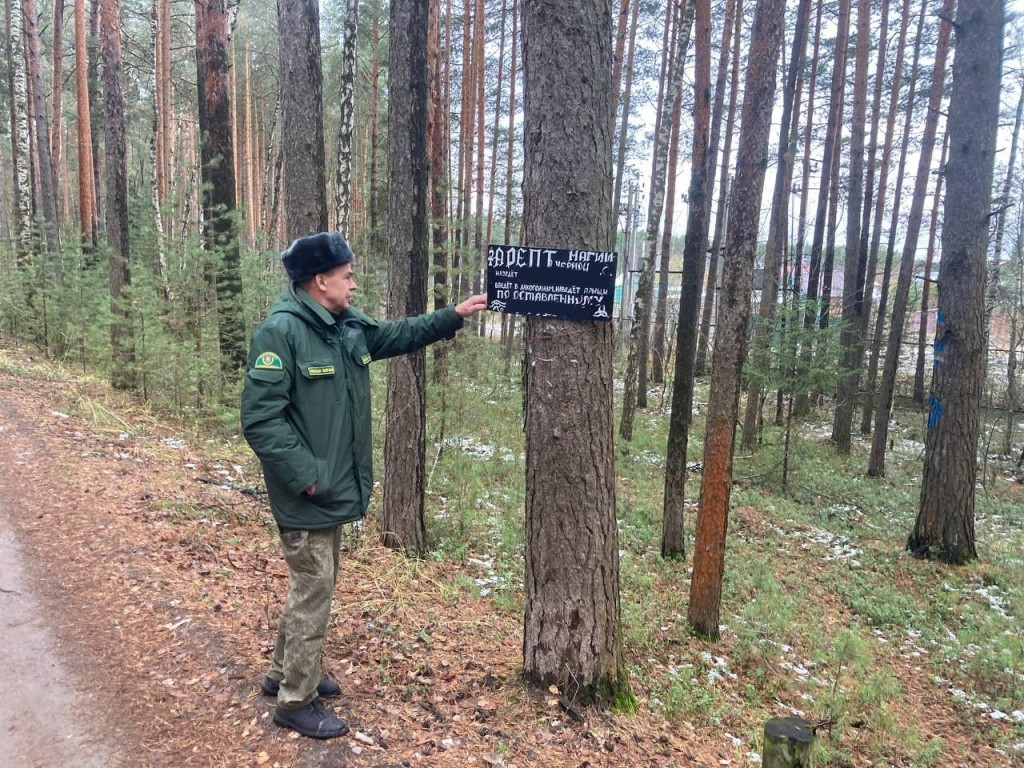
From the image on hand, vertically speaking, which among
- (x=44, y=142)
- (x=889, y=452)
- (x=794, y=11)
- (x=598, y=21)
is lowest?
(x=889, y=452)

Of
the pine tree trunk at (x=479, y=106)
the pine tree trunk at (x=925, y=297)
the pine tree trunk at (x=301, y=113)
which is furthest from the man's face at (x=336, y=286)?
the pine tree trunk at (x=925, y=297)

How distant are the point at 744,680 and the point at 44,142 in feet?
63.0

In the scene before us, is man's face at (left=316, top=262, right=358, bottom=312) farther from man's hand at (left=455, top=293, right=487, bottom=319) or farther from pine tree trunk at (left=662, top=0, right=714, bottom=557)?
pine tree trunk at (left=662, top=0, right=714, bottom=557)

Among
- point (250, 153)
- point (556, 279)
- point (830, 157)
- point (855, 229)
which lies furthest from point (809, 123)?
point (250, 153)

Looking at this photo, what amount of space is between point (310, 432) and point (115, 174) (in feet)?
36.5

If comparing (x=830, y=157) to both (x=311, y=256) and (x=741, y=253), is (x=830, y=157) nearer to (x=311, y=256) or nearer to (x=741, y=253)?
(x=741, y=253)

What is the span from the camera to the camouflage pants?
Result: 284 centimetres

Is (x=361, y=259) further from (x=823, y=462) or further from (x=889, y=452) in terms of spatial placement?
(x=889, y=452)

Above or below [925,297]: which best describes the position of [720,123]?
above

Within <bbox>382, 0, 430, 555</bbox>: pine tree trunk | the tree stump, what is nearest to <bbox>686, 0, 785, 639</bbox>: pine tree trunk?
<bbox>382, 0, 430, 555</bbox>: pine tree trunk

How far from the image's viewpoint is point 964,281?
816cm

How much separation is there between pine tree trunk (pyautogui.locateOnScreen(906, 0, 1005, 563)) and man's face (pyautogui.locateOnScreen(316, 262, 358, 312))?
8.66 metres

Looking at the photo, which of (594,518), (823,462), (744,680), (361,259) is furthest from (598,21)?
(823,462)

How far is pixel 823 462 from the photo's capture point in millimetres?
14617
